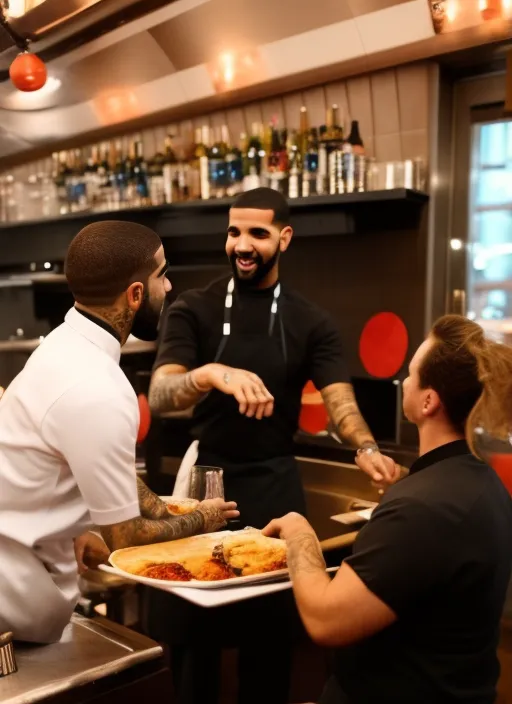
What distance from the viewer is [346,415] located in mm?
2301

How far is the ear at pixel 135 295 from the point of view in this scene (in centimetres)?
156

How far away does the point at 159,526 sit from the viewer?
1.56m

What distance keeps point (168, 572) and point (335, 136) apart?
7.75 feet

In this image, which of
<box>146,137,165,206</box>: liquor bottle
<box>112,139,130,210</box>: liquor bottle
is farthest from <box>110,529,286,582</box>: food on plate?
<box>112,139,130,210</box>: liquor bottle

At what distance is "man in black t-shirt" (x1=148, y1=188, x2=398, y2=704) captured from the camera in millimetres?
2033

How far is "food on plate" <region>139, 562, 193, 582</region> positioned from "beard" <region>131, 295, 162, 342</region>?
0.47 metres

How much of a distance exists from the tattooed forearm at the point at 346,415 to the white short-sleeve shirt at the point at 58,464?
2.89ft

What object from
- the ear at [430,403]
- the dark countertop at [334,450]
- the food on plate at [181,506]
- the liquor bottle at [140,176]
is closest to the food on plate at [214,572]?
the food on plate at [181,506]

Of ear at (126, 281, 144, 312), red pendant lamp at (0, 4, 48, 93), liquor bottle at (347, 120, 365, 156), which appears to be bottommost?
ear at (126, 281, 144, 312)

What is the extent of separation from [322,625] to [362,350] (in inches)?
89.0

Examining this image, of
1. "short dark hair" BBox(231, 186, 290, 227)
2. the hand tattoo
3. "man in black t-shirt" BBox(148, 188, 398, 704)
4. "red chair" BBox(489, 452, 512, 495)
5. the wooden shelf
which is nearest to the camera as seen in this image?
the hand tattoo

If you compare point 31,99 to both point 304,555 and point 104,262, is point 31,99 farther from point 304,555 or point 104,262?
point 304,555

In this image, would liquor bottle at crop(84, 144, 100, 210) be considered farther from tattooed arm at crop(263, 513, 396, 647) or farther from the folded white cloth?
tattooed arm at crop(263, 513, 396, 647)

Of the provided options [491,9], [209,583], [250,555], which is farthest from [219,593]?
[491,9]
